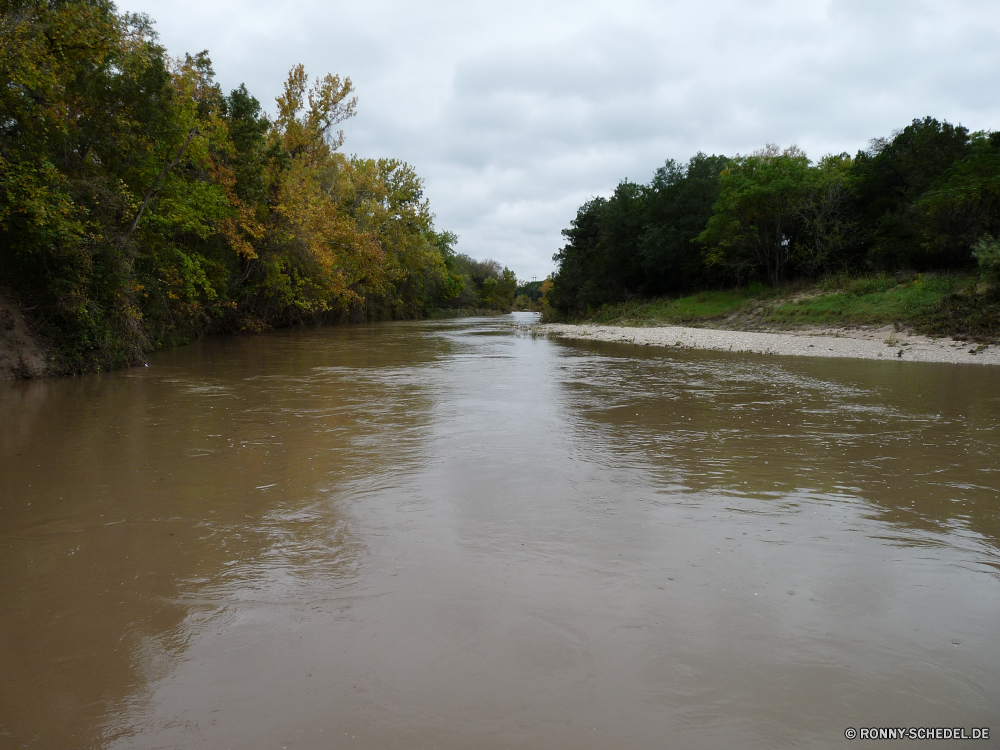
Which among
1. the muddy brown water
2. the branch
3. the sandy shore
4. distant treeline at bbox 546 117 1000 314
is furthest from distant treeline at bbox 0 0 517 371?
distant treeline at bbox 546 117 1000 314

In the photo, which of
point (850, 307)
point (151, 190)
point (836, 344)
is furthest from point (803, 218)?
point (151, 190)

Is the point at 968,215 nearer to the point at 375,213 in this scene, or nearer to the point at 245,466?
the point at 245,466

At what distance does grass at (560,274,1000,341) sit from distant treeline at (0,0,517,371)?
18.4 meters

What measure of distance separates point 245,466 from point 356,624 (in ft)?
12.0

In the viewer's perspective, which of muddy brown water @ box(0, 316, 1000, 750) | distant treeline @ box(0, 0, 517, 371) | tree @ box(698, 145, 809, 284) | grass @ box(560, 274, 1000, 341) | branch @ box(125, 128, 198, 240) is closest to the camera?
muddy brown water @ box(0, 316, 1000, 750)

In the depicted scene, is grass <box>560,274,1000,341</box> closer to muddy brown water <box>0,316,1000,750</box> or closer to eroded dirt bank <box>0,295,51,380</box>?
muddy brown water <box>0,316,1000,750</box>

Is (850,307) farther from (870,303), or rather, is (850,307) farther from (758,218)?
(758,218)

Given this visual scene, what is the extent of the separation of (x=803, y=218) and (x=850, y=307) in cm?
1092

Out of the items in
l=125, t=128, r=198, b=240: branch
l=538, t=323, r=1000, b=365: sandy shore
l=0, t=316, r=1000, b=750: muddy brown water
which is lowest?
l=0, t=316, r=1000, b=750: muddy brown water

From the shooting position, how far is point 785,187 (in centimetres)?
3253

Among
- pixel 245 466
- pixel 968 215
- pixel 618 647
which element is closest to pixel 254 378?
pixel 245 466

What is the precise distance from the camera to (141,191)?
57.7 feet

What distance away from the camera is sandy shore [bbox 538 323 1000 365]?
16.8m

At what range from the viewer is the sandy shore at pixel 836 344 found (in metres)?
16.8
